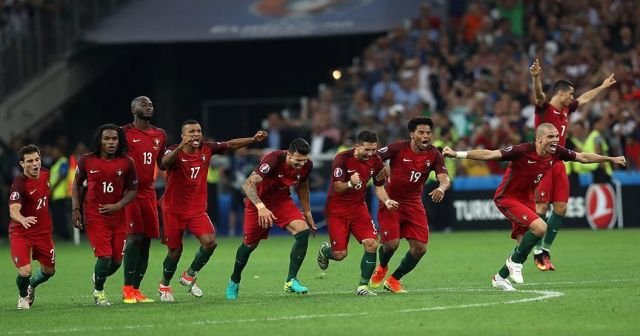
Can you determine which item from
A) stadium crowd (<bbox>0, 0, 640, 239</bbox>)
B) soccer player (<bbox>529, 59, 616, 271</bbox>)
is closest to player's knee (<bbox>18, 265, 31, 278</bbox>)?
soccer player (<bbox>529, 59, 616, 271</bbox>)

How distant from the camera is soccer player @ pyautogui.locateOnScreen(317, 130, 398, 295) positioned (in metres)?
17.3

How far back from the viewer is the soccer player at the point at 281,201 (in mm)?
17188

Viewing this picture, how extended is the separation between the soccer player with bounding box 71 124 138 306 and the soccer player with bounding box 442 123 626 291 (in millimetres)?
3839

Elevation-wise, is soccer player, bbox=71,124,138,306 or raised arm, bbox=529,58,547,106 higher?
raised arm, bbox=529,58,547,106

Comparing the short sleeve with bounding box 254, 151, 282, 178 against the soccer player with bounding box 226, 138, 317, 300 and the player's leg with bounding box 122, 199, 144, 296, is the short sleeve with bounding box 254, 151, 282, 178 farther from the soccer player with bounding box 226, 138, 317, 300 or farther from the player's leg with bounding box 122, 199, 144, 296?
the player's leg with bounding box 122, 199, 144, 296

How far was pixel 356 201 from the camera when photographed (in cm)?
1792

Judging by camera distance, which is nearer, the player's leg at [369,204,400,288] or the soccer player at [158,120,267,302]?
the soccer player at [158,120,267,302]

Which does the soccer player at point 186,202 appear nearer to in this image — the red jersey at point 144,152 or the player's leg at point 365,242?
the red jersey at point 144,152

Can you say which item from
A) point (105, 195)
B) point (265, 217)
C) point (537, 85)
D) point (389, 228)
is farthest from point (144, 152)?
point (537, 85)

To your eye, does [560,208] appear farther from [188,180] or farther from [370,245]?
[188,180]

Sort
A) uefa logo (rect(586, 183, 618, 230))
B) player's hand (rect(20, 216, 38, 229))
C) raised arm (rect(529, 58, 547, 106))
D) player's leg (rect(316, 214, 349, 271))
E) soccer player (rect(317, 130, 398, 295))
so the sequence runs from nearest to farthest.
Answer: player's hand (rect(20, 216, 38, 229)) < soccer player (rect(317, 130, 398, 295)) < player's leg (rect(316, 214, 349, 271)) < raised arm (rect(529, 58, 547, 106)) < uefa logo (rect(586, 183, 618, 230))

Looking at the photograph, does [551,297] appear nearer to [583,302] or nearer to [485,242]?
[583,302]

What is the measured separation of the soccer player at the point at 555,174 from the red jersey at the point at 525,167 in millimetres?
1592

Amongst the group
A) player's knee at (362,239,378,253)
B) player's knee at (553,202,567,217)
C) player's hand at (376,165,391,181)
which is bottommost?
player's knee at (362,239,378,253)
